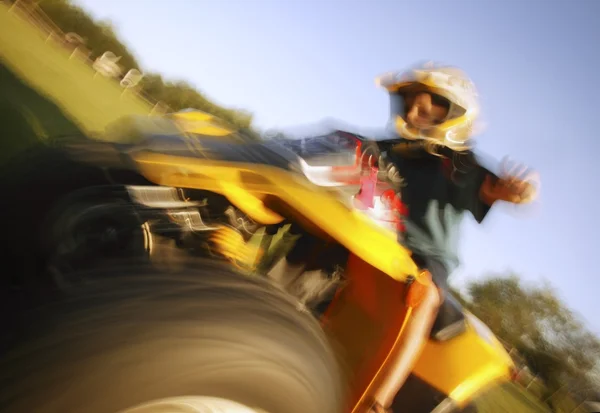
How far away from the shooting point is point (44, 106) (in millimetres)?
6328

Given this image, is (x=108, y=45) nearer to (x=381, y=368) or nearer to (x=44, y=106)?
(x=44, y=106)

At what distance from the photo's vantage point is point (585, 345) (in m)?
19.0

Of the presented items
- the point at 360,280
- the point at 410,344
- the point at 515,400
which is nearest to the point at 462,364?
the point at 410,344

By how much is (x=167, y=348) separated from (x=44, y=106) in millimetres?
6270

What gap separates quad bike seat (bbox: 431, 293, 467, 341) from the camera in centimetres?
205

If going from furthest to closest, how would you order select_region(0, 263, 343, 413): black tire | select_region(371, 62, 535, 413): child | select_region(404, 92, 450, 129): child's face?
select_region(404, 92, 450, 129): child's face
select_region(371, 62, 535, 413): child
select_region(0, 263, 343, 413): black tire

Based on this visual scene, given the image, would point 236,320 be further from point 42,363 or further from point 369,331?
point 369,331

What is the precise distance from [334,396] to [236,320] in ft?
2.06

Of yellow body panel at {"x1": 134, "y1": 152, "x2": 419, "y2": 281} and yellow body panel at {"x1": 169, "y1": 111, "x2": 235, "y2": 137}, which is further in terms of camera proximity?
yellow body panel at {"x1": 169, "y1": 111, "x2": 235, "y2": 137}

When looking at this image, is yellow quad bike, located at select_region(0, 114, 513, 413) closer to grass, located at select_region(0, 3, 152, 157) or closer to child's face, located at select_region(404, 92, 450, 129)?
child's face, located at select_region(404, 92, 450, 129)

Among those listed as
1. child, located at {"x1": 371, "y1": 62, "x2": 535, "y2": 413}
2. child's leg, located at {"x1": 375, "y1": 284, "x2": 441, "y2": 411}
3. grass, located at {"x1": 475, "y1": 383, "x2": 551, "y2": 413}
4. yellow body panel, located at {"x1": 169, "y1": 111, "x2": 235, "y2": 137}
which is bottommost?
grass, located at {"x1": 475, "y1": 383, "x2": 551, "y2": 413}

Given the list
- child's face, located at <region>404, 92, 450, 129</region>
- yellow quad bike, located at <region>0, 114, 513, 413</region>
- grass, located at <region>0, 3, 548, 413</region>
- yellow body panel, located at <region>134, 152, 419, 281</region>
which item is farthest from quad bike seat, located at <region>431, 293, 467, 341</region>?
grass, located at <region>0, 3, 548, 413</region>

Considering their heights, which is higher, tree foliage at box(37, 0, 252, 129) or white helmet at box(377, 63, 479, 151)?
white helmet at box(377, 63, 479, 151)

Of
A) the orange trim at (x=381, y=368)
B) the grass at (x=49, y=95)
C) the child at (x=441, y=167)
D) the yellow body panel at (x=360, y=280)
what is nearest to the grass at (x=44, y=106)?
the grass at (x=49, y=95)
